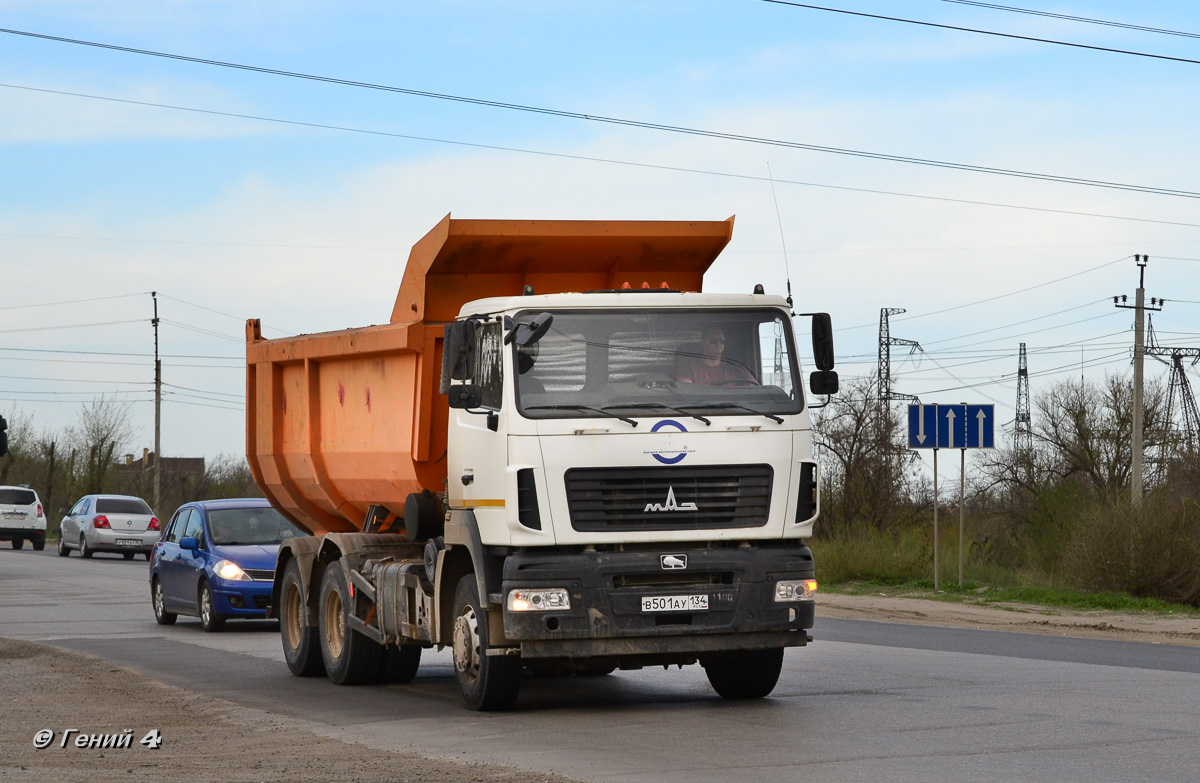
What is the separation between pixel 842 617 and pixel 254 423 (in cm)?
961

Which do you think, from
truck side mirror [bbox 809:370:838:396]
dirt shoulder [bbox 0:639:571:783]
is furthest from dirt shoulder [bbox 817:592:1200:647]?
dirt shoulder [bbox 0:639:571:783]

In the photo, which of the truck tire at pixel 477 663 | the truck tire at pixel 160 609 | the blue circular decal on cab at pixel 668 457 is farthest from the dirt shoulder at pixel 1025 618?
the truck tire at pixel 477 663

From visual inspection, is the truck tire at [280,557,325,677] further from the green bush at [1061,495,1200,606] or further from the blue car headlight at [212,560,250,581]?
the green bush at [1061,495,1200,606]

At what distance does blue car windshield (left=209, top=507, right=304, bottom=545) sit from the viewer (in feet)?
63.5

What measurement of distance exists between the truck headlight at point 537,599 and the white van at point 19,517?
135 feet

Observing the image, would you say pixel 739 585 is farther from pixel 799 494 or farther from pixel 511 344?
pixel 511 344

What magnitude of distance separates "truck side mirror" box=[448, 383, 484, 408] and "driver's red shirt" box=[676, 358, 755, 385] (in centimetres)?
138

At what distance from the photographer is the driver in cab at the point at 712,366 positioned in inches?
420

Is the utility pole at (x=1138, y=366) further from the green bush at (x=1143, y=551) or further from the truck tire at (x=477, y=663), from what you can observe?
the truck tire at (x=477, y=663)

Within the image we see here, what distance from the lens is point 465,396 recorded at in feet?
34.3

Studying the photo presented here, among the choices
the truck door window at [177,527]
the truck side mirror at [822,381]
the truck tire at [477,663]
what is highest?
the truck side mirror at [822,381]

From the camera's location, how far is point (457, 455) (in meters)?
11.0

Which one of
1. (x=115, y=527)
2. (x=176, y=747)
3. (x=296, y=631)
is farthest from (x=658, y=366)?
(x=115, y=527)

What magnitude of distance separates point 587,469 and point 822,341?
196 centimetres
